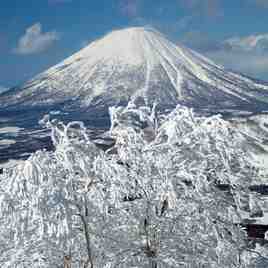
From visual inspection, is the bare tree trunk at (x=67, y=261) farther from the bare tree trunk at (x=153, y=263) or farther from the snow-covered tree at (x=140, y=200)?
the bare tree trunk at (x=153, y=263)

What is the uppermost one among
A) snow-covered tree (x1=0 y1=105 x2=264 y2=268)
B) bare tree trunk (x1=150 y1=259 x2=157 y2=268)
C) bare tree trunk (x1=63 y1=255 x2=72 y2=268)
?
snow-covered tree (x1=0 y1=105 x2=264 y2=268)

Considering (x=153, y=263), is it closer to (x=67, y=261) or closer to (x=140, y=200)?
(x=140, y=200)

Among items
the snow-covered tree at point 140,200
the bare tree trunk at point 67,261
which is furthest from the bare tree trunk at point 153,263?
the bare tree trunk at point 67,261

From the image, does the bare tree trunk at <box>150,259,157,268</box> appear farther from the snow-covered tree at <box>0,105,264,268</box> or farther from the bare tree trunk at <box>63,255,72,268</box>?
the bare tree trunk at <box>63,255,72,268</box>

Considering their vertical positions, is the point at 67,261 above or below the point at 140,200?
below

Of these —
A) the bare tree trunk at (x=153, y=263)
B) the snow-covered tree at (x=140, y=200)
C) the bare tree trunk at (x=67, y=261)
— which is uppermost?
the snow-covered tree at (x=140, y=200)

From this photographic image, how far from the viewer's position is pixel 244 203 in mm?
13320

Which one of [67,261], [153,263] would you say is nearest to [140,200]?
[153,263]

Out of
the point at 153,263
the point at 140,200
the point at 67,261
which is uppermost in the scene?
the point at 140,200

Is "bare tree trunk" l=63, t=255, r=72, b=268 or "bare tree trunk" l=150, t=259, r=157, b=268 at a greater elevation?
"bare tree trunk" l=63, t=255, r=72, b=268

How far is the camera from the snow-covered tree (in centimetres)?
1235

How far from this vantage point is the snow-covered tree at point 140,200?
12.4 metres

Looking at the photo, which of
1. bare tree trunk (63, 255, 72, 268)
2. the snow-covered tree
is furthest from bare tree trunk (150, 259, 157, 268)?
bare tree trunk (63, 255, 72, 268)

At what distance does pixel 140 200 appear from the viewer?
13211 millimetres
